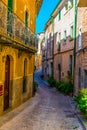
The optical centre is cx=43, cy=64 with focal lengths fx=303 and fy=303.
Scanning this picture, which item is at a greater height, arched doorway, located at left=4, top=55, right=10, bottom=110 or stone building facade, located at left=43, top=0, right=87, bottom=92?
stone building facade, located at left=43, top=0, right=87, bottom=92

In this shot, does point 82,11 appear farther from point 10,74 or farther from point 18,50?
point 10,74

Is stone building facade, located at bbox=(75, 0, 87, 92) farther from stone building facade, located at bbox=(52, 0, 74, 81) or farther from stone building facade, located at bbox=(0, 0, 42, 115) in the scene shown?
stone building facade, located at bbox=(0, 0, 42, 115)

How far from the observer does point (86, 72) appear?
17.8m

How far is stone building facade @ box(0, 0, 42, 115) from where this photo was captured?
41.7ft

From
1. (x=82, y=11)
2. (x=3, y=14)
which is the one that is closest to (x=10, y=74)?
(x=3, y=14)

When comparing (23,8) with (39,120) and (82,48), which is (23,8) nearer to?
(82,48)

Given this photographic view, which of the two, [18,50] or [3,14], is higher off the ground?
[3,14]

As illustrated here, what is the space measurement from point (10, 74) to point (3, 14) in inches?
153

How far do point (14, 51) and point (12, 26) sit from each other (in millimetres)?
2185

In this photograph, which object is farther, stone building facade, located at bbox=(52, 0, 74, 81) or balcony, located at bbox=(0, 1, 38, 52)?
stone building facade, located at bbox=(52, 0, 74, 81)

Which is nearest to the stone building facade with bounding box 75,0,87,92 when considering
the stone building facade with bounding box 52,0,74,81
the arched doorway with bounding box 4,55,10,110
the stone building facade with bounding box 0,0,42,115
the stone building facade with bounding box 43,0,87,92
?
the stone building facade with bounding box 43,0,87,92

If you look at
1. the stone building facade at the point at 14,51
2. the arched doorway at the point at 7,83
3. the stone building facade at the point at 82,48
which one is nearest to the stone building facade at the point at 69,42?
the stone building facade at the point at 82,48

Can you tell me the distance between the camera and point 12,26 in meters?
13.2

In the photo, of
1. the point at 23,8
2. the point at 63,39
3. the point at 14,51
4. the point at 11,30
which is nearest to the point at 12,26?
the point at 11,30
